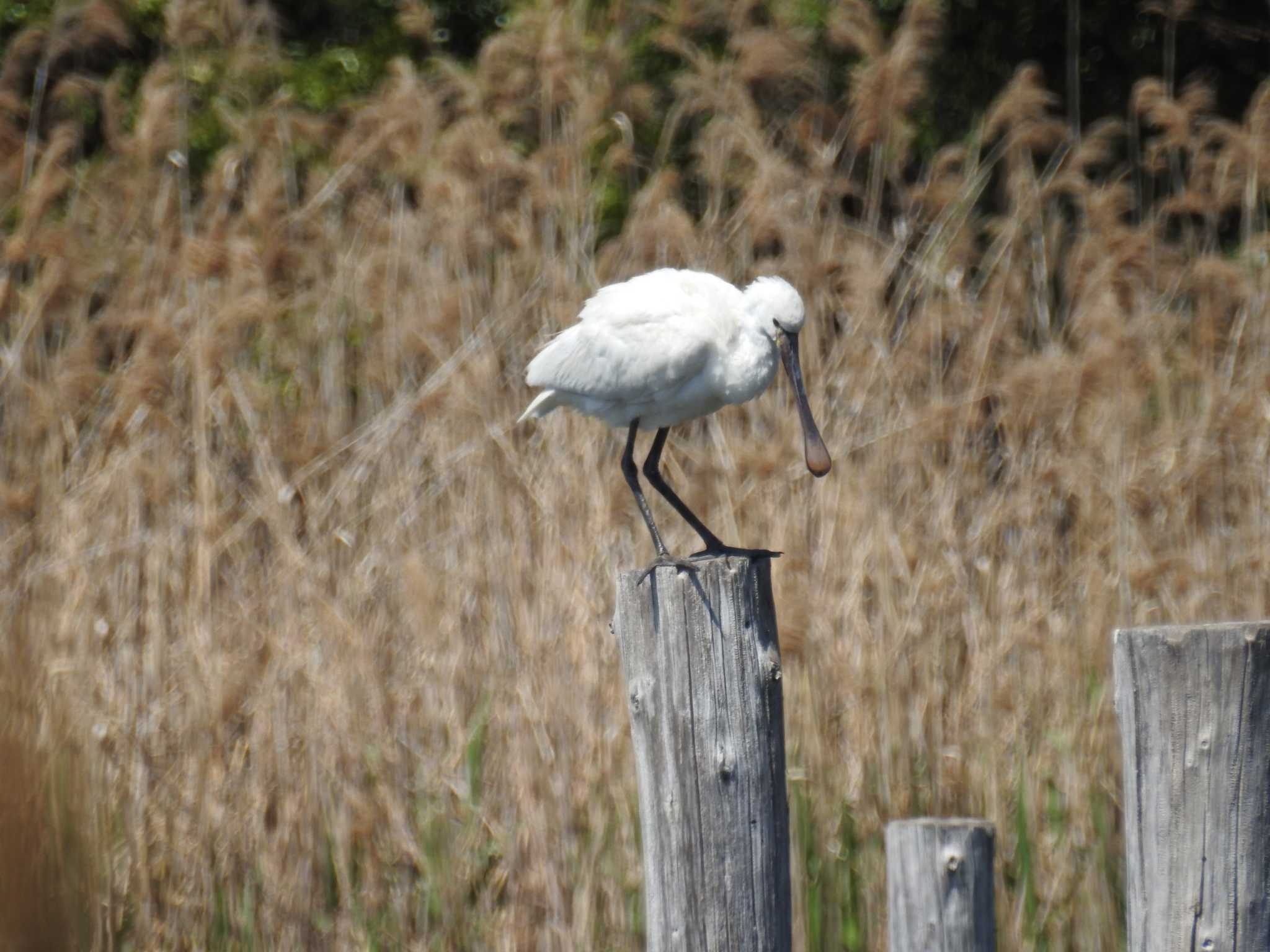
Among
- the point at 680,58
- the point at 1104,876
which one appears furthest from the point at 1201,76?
the point at 1104,876

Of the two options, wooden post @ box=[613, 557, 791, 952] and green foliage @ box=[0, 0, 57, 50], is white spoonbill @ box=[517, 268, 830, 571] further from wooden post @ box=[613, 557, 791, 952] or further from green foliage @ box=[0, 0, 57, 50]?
green foliage @ box=[0, 0, 57, 50]

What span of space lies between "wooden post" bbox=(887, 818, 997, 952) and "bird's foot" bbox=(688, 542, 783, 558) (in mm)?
548

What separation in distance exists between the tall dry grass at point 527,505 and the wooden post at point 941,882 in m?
1.23

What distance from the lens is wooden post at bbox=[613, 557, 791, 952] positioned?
2223 mm

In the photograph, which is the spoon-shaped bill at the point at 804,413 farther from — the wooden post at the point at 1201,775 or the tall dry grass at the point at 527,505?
the wooden post at the point at 1201,775

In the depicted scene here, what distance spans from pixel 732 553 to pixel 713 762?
899mm

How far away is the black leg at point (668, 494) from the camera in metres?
3.45

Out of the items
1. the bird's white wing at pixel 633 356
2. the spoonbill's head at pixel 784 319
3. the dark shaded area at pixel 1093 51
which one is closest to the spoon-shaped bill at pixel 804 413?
the spoonbill's head at pixel 784 319

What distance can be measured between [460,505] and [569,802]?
2.90ft

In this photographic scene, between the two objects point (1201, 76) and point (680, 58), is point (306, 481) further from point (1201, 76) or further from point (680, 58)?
point (1201, 76)

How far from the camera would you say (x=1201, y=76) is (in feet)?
25.3

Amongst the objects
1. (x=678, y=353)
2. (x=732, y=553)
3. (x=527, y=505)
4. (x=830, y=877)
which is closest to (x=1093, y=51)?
(x=527, y=505)

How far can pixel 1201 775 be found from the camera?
81.6 inches

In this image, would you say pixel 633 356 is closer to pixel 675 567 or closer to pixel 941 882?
pixel 675 567
